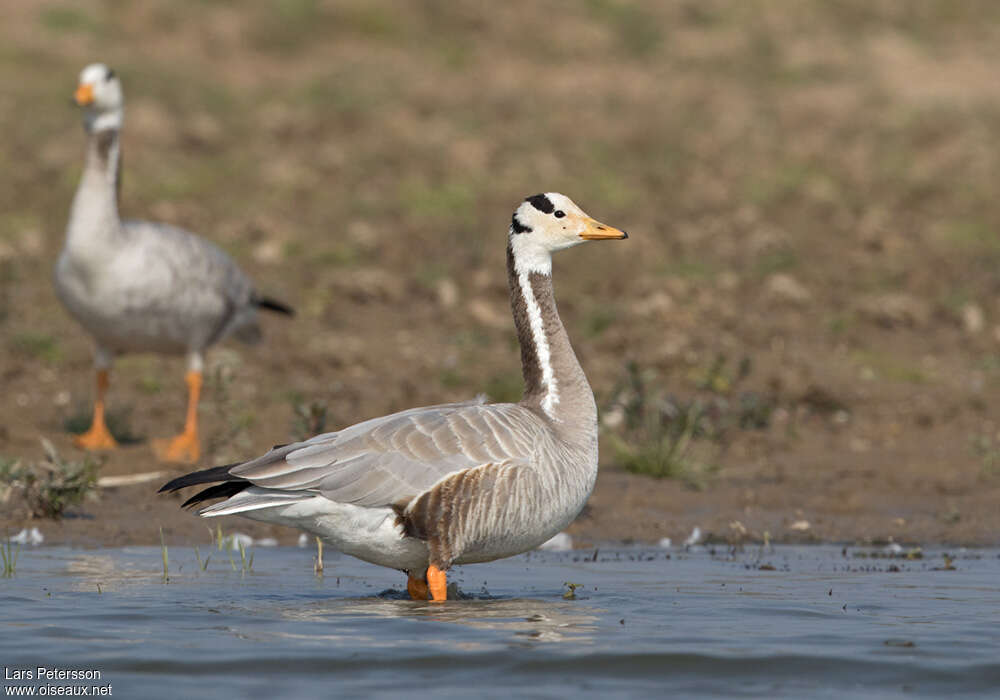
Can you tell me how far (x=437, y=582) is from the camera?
799 centimetres

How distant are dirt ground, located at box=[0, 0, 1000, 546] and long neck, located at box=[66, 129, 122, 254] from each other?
141 cm

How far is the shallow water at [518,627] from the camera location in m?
6.54

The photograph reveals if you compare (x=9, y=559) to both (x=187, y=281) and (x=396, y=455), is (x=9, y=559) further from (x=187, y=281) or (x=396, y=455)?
(x=187, y=281)

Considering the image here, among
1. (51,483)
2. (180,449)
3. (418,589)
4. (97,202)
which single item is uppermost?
(97,202)

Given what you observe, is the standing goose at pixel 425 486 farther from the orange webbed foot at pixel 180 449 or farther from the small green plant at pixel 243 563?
the orange webbed foot at pixel 180 449

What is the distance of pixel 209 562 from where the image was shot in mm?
9430

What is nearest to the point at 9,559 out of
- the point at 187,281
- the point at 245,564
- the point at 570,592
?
the point at 245,564

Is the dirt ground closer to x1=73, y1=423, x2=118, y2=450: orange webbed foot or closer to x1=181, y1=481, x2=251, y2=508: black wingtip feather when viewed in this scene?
x1=73, y1=423, x2=118, y2=450: orange webbed foot

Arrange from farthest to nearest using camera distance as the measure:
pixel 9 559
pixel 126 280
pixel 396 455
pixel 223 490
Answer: pixel 126 280, pixel 9 559, pixel 396 455, pixel 223 490

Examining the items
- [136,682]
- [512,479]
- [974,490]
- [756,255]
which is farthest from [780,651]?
[756,255]

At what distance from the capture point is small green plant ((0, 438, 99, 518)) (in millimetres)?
10273

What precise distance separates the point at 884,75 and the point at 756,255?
9445 mm

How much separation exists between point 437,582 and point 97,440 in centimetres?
527

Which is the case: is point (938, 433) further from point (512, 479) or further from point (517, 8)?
point (517, 8)
